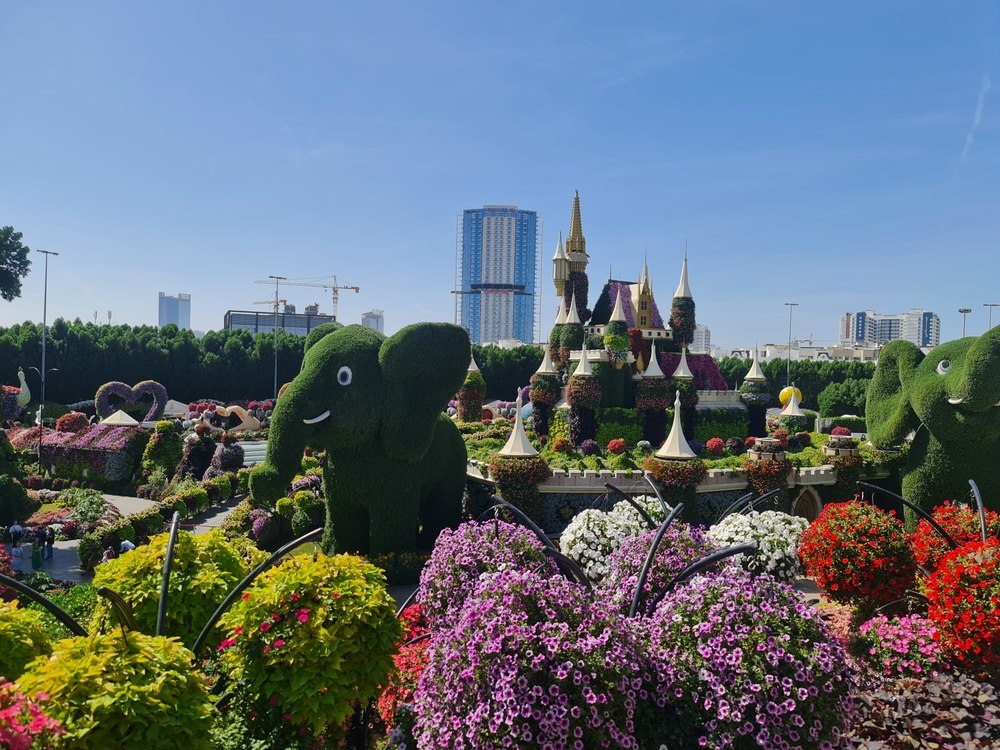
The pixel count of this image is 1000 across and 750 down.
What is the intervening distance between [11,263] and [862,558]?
135ft

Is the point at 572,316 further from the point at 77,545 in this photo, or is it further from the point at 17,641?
the point at 17,641

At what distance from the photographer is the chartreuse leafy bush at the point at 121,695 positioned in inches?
187

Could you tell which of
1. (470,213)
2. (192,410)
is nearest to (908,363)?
(192,410)

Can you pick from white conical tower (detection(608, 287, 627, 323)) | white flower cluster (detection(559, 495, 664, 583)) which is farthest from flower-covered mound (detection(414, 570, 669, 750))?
white conical tower (detection(608, 287, 627, 323))

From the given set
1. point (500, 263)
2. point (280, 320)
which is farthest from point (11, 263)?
point (500, 263)

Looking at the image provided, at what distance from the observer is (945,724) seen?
7395 millimetres

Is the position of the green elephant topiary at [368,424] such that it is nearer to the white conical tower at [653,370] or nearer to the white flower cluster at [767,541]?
the white flower cluster at [767,541]

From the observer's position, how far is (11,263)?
35438mm

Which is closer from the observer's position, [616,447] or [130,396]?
[616,447]

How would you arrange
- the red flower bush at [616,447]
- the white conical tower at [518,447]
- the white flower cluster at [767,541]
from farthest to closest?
the red flower bush at [616,447] → the white conical tower at [518,447] → the white flower cluster at [767,541]

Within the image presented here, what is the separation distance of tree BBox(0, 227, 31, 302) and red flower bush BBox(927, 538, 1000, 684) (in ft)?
138

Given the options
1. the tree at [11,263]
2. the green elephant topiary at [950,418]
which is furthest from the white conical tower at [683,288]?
the tree at [11,263]

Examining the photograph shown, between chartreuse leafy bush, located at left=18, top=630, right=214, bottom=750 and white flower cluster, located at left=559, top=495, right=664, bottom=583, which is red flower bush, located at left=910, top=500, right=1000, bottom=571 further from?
chartreuse leafy bush, located at left=18, top=630, right=214, bottom=750

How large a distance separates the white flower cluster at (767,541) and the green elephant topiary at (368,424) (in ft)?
21.6
